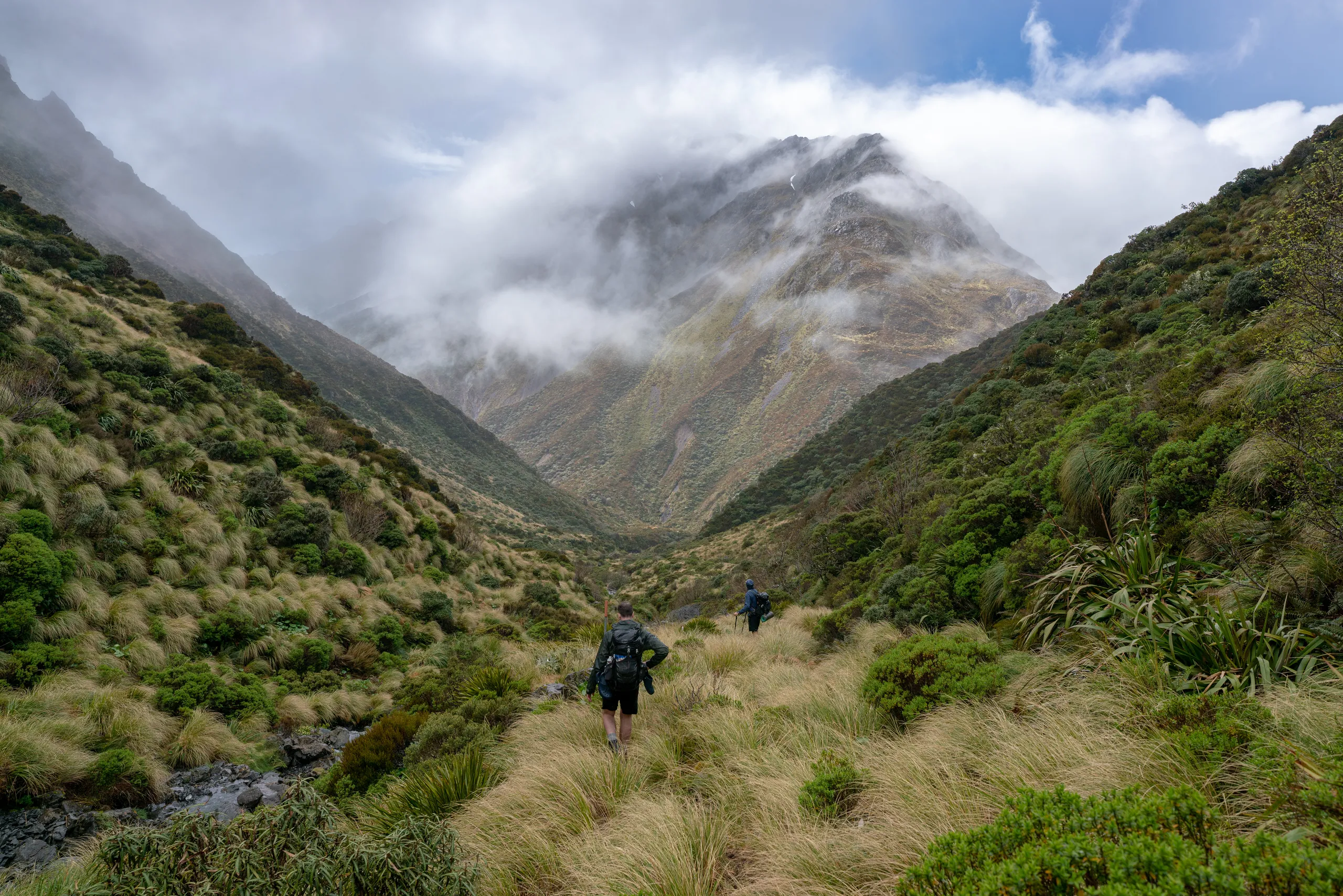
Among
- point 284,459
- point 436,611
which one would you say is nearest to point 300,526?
point 284,459

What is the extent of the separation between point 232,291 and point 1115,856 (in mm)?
97195

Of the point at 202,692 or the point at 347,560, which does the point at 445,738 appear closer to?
the point at 202,692

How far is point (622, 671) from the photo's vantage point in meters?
5.82

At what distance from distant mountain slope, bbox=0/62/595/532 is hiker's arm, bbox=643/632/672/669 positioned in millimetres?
39573

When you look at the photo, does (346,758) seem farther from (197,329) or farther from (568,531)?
(568,531)

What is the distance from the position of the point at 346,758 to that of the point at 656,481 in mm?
82883

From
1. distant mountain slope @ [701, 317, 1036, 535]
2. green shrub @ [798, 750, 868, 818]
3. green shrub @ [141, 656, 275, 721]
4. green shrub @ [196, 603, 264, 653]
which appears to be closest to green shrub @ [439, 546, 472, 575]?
green shrub @ [196, 603, 264, 653]

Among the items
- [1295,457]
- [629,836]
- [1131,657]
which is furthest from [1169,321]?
[629,836]

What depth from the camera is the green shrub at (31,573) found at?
25.2ft

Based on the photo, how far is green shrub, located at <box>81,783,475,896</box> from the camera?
248 cm

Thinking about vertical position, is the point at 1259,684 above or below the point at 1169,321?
below

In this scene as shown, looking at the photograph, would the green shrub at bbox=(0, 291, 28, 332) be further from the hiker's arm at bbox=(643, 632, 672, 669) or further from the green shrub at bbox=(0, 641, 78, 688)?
the hiker's arm at bbox=(643, 632, 672, 669)

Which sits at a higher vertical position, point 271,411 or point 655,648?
point 655,648

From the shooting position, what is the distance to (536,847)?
12.5ft
